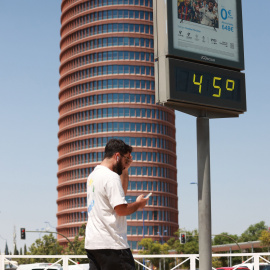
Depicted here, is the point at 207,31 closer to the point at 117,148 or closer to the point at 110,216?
the point at 117,148

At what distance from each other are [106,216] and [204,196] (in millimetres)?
2655

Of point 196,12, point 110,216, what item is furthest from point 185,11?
point 110,216

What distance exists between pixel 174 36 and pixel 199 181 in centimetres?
192

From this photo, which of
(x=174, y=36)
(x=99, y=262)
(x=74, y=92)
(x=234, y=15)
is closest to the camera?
(x=99, y=262)

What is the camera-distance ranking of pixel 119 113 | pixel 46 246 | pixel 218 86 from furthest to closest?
pixel 119 113
pixel 46 246
pixel 218 86

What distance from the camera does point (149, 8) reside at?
128000 millimetres

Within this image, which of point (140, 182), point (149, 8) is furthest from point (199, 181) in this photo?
point (149, 8)

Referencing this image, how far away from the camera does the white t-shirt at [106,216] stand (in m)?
5.17

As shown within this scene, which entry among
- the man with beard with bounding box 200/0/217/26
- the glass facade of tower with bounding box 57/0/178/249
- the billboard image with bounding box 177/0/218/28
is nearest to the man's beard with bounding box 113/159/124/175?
the billboard image with bounding box 177/0/218/28

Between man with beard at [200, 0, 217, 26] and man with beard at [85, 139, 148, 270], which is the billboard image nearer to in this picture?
man with beard at [200, 0, 217, 26]

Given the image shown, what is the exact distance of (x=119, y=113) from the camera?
123m

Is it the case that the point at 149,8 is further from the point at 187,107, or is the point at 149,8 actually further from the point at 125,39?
the point at 187,107

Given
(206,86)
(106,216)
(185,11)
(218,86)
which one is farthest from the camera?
(218,86)

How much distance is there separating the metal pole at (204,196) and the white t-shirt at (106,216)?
249cm
